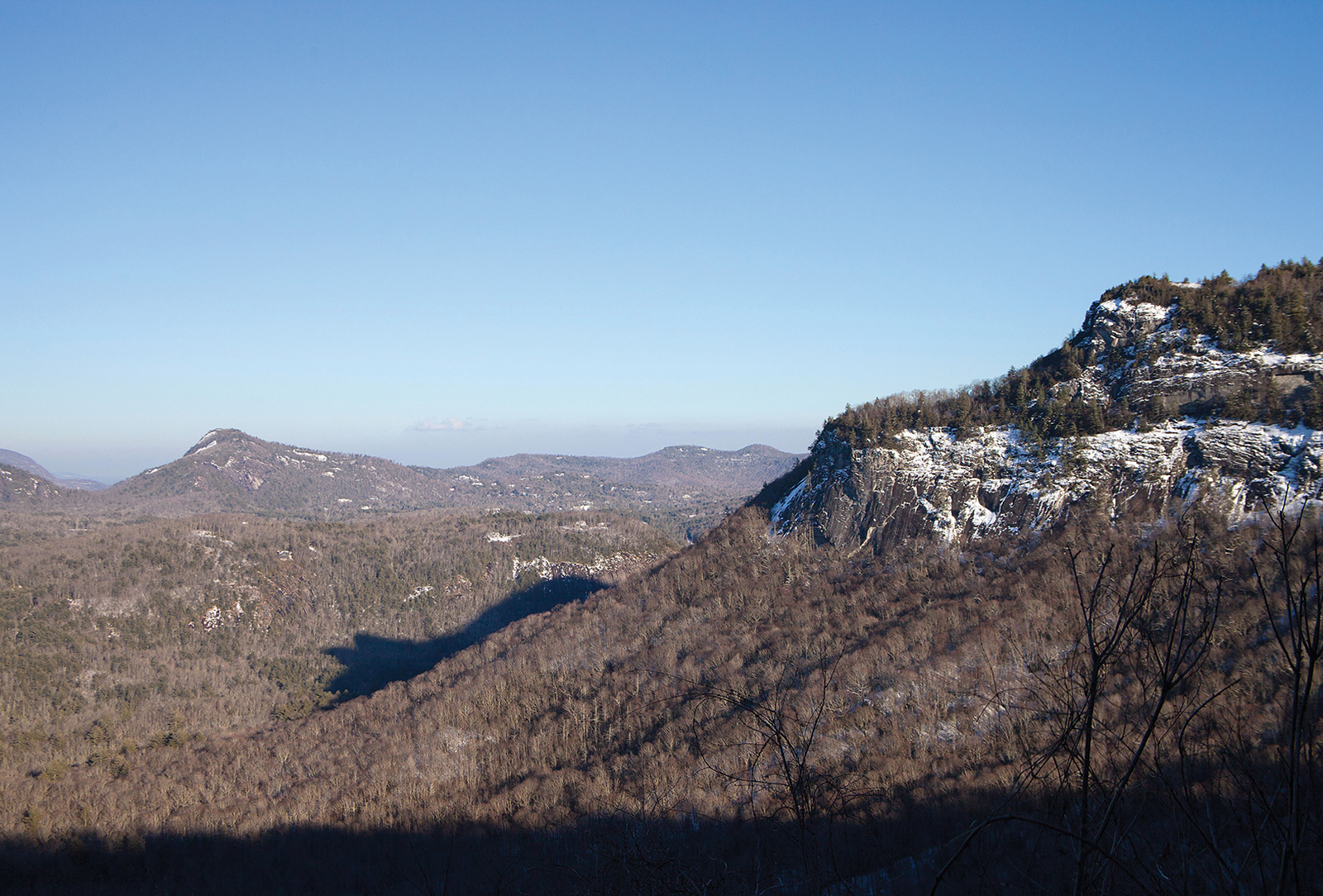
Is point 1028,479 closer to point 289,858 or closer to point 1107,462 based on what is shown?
point 1107,462

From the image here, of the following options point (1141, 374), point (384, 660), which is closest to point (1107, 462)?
point (1141, 374)

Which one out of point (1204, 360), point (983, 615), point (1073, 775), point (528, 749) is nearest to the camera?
point (1073, 775)

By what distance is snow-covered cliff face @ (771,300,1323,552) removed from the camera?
59.0m

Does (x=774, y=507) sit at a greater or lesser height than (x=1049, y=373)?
lesser

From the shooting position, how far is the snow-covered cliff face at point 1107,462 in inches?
2322

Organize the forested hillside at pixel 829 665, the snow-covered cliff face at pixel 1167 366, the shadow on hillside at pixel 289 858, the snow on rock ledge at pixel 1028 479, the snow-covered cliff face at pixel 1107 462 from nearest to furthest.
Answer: the forested hillside at pixel 829 665 → the shadow on hillside at pixel 289 858 → the snow on rock ledge at pixel 1028 479 → the snow-covered cliff face at pixel 1107 462 → the snow-covered cliff face at pixel 1167 366

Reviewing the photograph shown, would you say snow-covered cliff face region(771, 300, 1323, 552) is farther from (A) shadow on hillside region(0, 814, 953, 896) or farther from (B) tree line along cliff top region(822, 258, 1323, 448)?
(A) shadow on hillside region(0, 814, 953, 896)

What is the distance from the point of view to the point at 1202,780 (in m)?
11.0

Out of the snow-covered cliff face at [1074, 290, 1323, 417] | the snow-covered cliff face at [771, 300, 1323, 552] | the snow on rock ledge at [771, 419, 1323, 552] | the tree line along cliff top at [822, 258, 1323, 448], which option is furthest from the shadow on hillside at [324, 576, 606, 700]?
the snow-covered cliff face at [1074, 290, 1323, 417]

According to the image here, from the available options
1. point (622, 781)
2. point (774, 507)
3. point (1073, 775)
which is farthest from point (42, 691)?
point (1073, 775)

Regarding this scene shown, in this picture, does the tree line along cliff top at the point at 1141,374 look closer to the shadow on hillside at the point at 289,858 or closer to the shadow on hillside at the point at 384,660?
the shadow on hillside at the point at 289,858

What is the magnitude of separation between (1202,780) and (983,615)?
174 ft

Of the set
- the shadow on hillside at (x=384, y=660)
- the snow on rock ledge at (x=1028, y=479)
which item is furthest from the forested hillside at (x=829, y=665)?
the shadow on hillside at (x=384, y=660)

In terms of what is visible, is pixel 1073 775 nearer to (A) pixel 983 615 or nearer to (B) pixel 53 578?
(A) pixel 983 615
